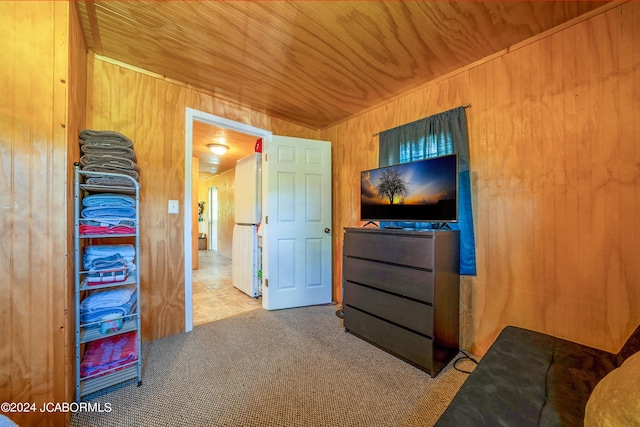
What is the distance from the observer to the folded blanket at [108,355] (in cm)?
146

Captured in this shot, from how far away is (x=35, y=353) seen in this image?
1144 millimetres

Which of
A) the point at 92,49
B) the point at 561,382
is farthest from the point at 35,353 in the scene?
the point at 561,382

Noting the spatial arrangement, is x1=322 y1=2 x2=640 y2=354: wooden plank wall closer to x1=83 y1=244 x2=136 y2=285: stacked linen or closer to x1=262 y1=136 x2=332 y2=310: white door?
x1=262 y1=136 x2=332 y2=310: white door

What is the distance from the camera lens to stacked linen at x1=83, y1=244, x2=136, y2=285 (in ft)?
4.79

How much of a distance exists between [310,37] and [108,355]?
247cm

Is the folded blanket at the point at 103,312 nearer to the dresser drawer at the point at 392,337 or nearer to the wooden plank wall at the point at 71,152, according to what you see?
the wooden plank wall at the point at 71,152

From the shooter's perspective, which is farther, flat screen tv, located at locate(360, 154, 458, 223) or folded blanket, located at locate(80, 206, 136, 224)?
flat screen tv, located at locate(360, 154, 458, 223)

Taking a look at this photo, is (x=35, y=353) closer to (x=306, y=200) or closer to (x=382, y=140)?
(x=306, y=200)

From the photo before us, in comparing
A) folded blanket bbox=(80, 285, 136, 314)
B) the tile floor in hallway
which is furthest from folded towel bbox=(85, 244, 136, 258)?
the tile floor in hallway

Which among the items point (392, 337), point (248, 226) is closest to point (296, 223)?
point (248, 226)

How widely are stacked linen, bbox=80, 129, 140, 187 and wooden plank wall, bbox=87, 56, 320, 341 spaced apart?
544 millimetres

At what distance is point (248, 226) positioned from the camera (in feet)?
11.5

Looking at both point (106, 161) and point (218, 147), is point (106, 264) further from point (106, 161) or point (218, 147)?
point (218, 147)

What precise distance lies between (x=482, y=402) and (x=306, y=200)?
2449 millimetres
